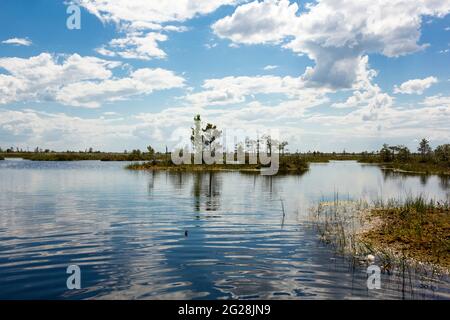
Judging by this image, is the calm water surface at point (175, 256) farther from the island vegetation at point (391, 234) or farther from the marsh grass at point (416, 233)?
the marsh grass at point (416, 233)

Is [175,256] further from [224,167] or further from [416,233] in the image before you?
[224,167]

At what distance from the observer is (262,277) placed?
13461mm

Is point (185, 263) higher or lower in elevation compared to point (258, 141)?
lower

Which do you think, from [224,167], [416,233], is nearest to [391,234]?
[416,233]

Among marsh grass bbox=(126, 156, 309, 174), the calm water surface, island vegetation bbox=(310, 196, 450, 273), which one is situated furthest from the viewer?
marsh grass bbox=(126, 156, 309, 174)

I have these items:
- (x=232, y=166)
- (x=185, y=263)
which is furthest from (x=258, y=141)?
(x=185, y=263)

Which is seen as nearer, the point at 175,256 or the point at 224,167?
the point at 175,256

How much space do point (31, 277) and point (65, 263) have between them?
5.97 ft

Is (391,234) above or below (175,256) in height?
above

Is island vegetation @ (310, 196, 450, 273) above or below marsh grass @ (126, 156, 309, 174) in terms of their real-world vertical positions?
below

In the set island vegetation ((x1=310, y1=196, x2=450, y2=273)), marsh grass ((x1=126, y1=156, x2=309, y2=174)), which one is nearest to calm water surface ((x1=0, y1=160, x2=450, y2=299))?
island vegetation ((x1=310, y1=196, x2=450, y2=273))

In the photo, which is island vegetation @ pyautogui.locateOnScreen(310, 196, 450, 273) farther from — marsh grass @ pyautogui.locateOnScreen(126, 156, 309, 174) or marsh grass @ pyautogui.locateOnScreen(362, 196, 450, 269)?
marsh grass @ pyautogui.locateOnScreen(126, 156, 309, 174)

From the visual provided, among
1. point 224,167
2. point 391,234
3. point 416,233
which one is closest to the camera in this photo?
point 416,233
